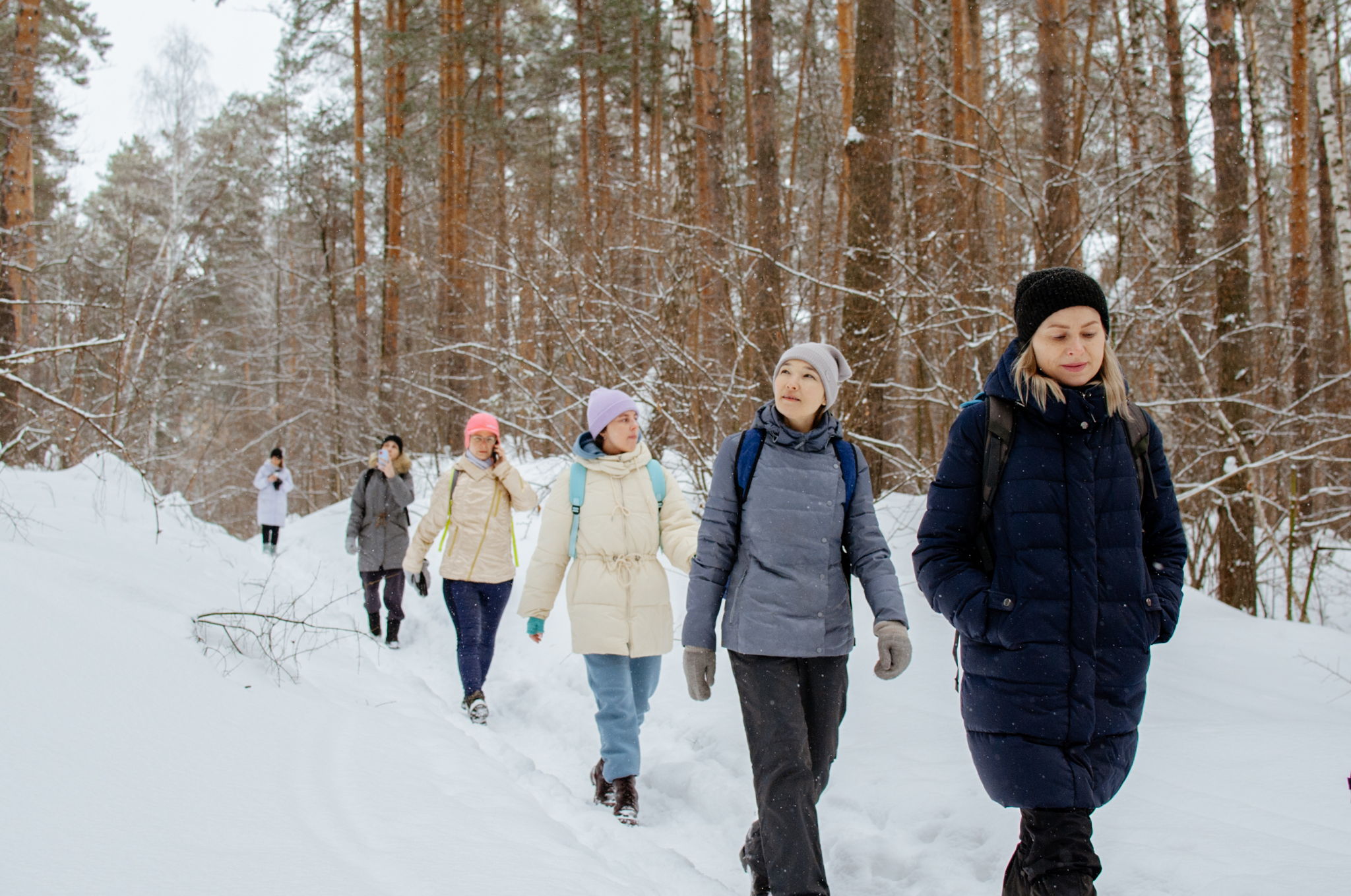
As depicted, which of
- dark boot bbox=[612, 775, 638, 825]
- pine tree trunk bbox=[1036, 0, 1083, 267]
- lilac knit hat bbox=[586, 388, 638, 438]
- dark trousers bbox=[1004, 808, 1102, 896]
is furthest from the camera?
pine tree trunk bbox=[1036, 0, 1083, 267]

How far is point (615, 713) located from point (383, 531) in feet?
13.9

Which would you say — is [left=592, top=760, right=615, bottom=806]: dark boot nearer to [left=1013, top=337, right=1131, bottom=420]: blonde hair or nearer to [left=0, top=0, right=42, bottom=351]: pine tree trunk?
[left=1013, top=337, right=1131, bottom=420]: blonde hair

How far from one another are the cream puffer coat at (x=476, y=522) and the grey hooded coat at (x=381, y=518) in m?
1.43

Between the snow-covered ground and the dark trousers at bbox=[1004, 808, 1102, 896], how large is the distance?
2.49ft

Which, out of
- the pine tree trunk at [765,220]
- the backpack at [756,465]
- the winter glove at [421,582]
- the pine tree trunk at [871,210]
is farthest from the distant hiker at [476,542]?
the backpack at [756,465]

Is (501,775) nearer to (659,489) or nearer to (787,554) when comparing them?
(659,489)

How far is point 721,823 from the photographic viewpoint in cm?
366

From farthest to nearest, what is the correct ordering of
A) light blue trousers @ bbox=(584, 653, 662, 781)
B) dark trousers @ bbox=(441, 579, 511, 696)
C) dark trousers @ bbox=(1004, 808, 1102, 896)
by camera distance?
dark trousers @ bbox=(441, 579, 511, 696)
light blue trousers @ bbox=(584, 653, 662, 781)
dark trousers @ bbox=(1004, 808, 1102, 896)

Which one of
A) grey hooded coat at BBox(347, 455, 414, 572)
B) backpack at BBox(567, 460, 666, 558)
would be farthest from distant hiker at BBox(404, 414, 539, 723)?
backpack at BBox(567, 460, 666, 558)

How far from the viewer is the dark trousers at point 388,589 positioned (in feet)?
24.0

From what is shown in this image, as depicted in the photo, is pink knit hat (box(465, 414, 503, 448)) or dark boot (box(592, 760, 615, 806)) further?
pink knit hat (box(465, 414, 503, 448))

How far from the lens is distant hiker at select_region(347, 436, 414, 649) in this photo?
24.0 ft

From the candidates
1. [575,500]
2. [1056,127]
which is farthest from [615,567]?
[1056,127]

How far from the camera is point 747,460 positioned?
2945mm
